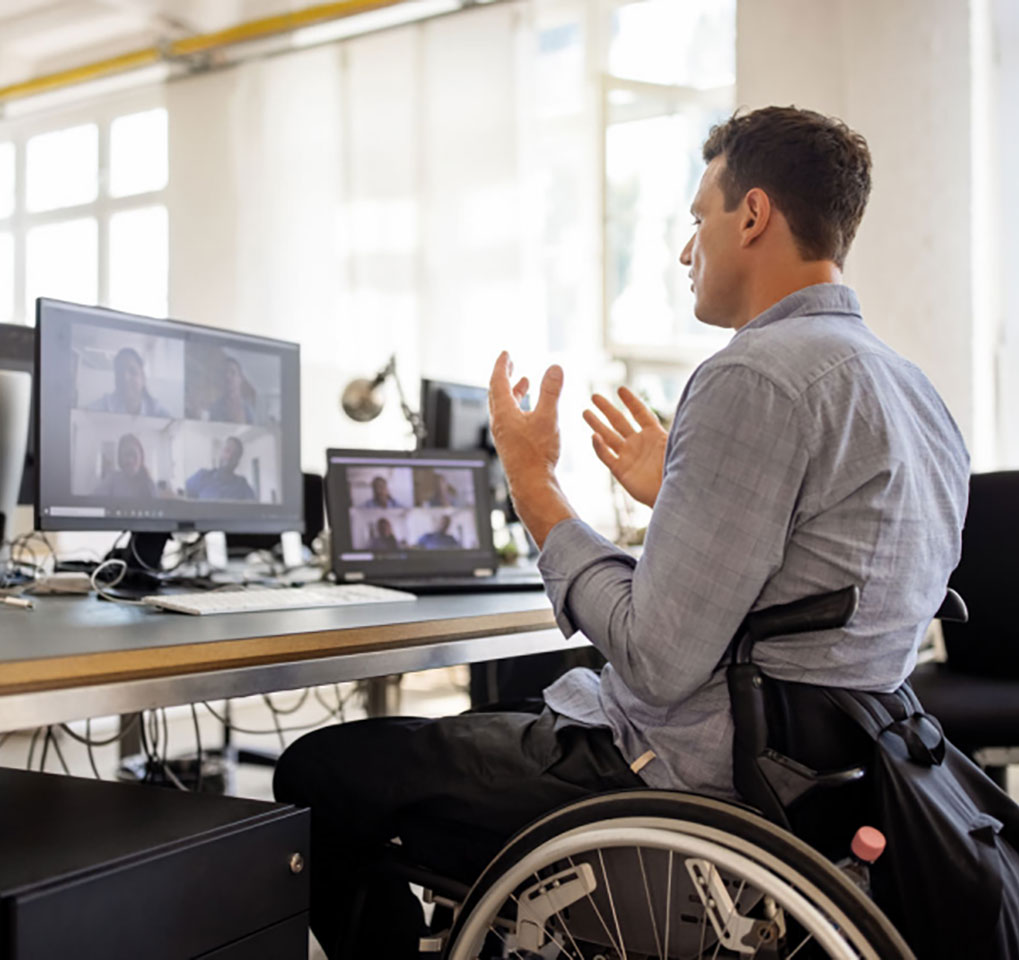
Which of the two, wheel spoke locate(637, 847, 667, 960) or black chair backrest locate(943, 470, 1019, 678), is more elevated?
black chair backrest locate(943, 470, 1019, 678)

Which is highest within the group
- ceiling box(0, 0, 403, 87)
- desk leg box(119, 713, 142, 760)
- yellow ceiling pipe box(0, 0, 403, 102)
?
ceiling box(0, 0, 403, 87)

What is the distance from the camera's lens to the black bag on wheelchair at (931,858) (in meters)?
1.06

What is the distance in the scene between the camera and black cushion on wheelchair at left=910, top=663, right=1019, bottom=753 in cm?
211

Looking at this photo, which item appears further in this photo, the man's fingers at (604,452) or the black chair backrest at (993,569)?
the black chair backrest at (993,569)

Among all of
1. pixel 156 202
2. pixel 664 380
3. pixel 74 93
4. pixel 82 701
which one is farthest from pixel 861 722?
pixel 74 93

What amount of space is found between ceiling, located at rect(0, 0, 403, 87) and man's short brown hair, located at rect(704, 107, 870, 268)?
→ 16.1ft

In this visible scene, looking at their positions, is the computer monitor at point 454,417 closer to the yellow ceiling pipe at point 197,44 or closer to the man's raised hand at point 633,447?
the man's raised hand at point 633,447

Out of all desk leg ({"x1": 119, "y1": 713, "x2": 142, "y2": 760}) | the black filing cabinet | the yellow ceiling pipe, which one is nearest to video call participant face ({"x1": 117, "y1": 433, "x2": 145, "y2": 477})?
the black filing cabinet

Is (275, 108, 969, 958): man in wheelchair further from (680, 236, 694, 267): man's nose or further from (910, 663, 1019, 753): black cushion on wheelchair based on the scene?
(910, 663, 1019, 753): black cushion on wheelchair

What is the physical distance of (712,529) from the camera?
3.78ft

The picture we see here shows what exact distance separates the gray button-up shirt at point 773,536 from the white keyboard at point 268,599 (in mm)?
531

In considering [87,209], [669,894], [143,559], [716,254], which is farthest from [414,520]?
[87,209]

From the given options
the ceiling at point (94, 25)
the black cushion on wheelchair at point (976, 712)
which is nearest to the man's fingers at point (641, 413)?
the black cushion on wheelchair at point (976, 712)

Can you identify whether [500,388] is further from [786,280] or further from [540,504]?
[786,280]
